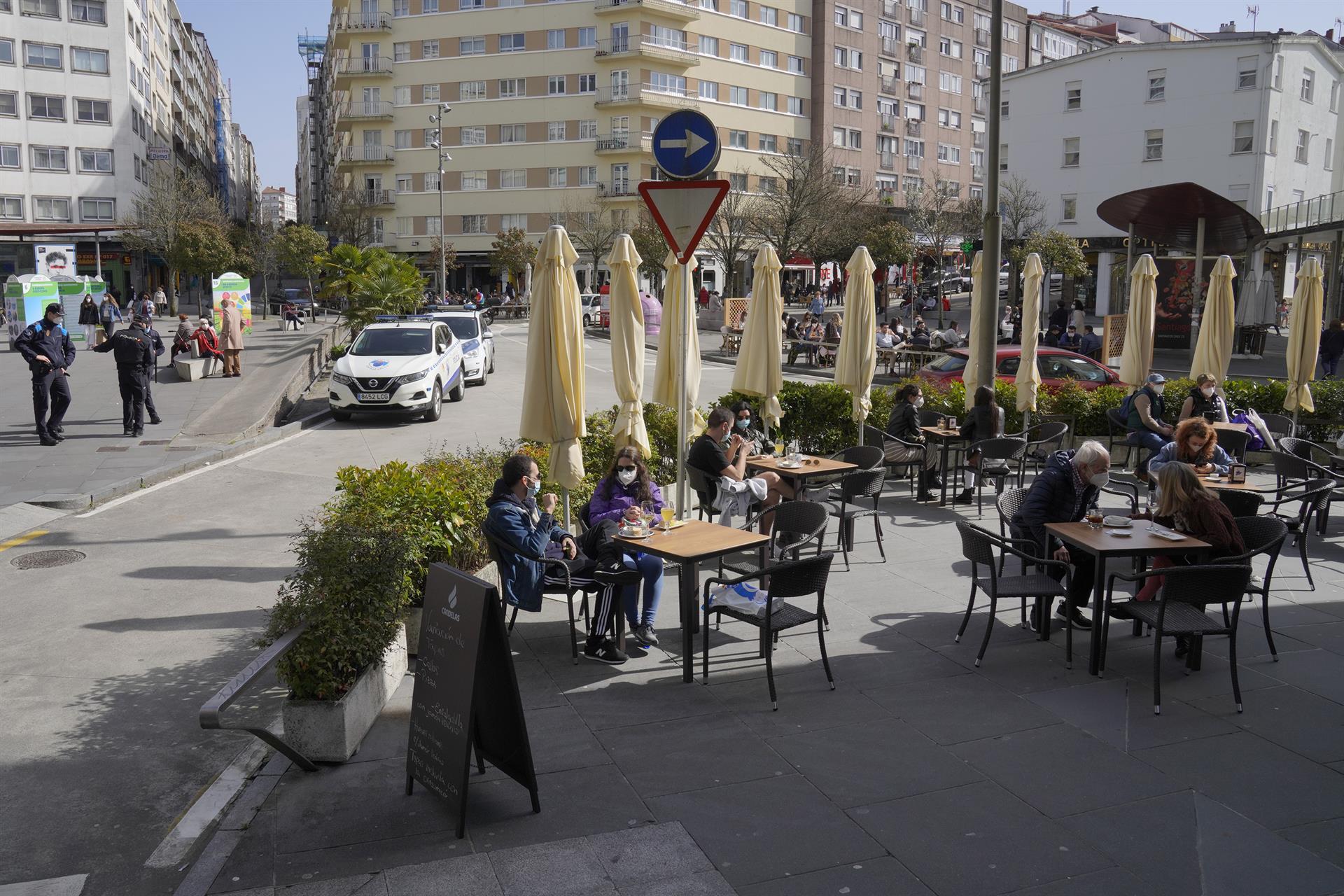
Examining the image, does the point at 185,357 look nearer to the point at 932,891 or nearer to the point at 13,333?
the point at 13,333

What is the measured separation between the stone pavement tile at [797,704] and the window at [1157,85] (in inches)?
2067

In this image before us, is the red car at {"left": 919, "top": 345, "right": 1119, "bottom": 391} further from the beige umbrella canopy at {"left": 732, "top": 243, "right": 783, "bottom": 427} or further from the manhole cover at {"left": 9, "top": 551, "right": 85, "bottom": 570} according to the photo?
the manhole cover at {"left": 9, "top": 551, "right": 85, "bottom": 570}

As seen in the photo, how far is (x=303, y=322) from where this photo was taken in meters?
50.2

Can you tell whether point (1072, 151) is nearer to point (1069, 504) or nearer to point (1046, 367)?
point (1046, 367)

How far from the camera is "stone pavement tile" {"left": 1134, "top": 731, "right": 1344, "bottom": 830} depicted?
5.00m

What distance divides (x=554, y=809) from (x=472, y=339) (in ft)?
70.1

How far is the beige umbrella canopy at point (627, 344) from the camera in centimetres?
961

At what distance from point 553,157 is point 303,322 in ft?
79.6

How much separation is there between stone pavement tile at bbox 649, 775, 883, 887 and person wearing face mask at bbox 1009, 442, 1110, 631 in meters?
3.28

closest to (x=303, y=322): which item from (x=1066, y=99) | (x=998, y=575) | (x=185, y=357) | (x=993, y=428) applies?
(x=185, y=357)

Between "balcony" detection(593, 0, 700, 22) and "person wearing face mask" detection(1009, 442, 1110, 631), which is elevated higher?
"balcony" detection(593, 0, 700, 22)

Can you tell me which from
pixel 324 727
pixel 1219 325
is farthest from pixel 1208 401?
pixel 324 727

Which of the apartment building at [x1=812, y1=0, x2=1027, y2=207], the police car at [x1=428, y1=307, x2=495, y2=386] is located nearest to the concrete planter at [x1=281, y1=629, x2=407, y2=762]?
the police car at [x1=428, y1=307, x2=495, y2=386]

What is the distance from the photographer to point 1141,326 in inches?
572
